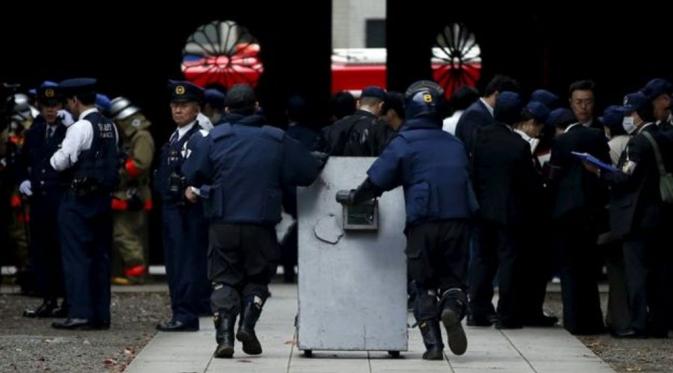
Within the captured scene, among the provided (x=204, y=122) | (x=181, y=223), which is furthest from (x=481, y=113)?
(x=181, y=223)

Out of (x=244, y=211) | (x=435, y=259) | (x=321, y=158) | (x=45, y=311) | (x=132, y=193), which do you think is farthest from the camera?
(x=132, y=193)

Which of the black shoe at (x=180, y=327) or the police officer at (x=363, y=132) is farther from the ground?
the police officer at (x=363, y=132)

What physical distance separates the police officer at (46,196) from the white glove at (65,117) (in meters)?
0.03

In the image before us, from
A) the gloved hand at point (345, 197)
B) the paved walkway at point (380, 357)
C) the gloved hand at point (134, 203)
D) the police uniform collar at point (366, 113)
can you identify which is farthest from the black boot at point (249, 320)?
the gloved hand at point (134, 203)

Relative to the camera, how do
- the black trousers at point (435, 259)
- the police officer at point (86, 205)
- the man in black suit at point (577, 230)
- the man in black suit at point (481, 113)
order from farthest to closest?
the man in black suit at point (481, 113) < the man in black suit at point (577, 230) < the police officer at point (86, 205) < the black trousers at point (435, 259)

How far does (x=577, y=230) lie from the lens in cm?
1758

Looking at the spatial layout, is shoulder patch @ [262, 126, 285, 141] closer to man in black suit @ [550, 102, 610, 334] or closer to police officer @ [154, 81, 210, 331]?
police officer @ [154, 81, 210, 331]

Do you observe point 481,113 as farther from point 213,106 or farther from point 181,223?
point 181,223

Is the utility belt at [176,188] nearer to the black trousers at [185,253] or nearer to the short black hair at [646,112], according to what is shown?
the black trousers at [185,253]

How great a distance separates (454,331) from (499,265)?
322 centimetres

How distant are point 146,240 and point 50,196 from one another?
423cm

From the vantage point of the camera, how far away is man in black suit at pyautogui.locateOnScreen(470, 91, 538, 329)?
17734mm

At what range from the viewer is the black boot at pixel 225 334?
1515 centimetres

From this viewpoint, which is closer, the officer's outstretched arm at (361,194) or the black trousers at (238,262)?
the officer's outstretched arm at (361,194)
